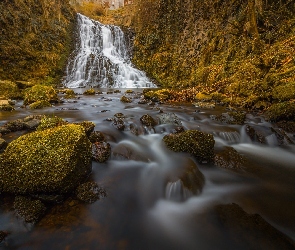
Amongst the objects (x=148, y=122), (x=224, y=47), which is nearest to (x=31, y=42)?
(x=224, y=47)

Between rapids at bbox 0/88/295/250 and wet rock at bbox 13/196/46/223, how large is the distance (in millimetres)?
75

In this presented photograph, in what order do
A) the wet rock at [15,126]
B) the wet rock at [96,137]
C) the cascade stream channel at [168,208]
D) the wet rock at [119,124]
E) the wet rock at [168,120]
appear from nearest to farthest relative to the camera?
the cascade stream channel at [168,208] < the wet rock at [96,137] < the wet rock at [15,126] < the wet rock at [119,124] < the wet rock at [168,120]

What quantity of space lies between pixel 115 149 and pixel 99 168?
71cm

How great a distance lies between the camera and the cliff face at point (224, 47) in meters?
9.16

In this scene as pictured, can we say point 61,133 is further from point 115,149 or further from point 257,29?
point 257,29

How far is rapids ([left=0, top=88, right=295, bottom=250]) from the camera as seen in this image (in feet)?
7.87

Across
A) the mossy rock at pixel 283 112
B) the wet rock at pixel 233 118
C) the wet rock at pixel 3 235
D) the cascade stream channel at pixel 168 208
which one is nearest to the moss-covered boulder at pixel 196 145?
the cascade stream channel at pixel 168 208

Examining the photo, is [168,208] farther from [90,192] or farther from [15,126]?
[15,126]

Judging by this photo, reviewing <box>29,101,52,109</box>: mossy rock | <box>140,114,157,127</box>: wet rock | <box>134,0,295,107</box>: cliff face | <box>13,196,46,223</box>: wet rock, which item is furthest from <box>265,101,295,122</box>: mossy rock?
<box>29,101,52,109</box>: mossy rock

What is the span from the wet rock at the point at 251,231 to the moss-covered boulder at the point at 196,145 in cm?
142

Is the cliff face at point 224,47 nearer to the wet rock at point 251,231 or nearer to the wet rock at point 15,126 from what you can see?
the wet rock at point 251,231

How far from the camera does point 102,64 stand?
2342 centimetres

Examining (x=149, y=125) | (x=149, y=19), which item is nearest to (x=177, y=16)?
(x=149, y=19)

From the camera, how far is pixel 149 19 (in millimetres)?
28031
